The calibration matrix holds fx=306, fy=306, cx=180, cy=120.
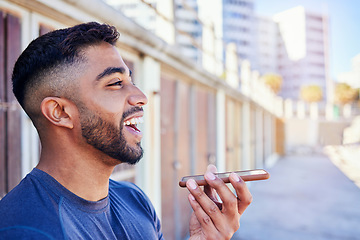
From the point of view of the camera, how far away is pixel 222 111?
8773 millimetres

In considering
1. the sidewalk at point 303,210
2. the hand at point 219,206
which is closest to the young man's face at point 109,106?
the hand at point 219,206

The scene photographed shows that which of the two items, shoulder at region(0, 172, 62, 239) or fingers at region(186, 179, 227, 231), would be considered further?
fingers at region(186, 179, 227, 231)

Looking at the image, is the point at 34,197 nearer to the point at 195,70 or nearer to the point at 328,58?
the point at 195,70

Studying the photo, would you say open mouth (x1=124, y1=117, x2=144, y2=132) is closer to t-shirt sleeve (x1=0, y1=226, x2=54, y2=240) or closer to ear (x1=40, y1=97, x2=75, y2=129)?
ear (x1=40, y1=97, x2=75, y2=129)

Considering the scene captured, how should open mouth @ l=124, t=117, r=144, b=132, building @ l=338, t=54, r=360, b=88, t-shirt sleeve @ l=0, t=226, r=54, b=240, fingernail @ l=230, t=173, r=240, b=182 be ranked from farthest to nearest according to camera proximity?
1. building @ l=338, t=54, r=360, b=88
2. open mouth @ l=124, t=117, r=144, b=132
3. fingernail @ l=230, t=173, r=240, b=182
4. t-shirt sleeve @ l=0, t=226, r=54, b=240

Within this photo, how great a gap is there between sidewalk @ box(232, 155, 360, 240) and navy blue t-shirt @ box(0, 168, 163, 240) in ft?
20.6

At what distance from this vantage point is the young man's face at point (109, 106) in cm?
150

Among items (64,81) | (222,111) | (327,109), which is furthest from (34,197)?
(327,109)

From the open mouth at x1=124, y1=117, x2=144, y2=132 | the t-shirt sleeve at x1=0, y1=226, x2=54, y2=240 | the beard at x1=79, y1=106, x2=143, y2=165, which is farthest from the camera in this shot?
the open mouth at x1=124, y1=117, x2=144, y2=132

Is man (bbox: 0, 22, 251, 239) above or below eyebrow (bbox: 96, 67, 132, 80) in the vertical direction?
below

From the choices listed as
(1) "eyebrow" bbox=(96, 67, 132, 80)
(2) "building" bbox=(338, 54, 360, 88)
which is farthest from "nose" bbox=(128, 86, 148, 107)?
(2) "building" bbox=(338, 54, 360, 88)

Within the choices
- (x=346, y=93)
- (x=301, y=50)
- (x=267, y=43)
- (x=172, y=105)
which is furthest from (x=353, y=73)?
(x=172, y=105)

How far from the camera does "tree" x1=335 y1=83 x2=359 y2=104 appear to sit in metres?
56.2

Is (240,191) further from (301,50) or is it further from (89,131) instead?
(301,50)
